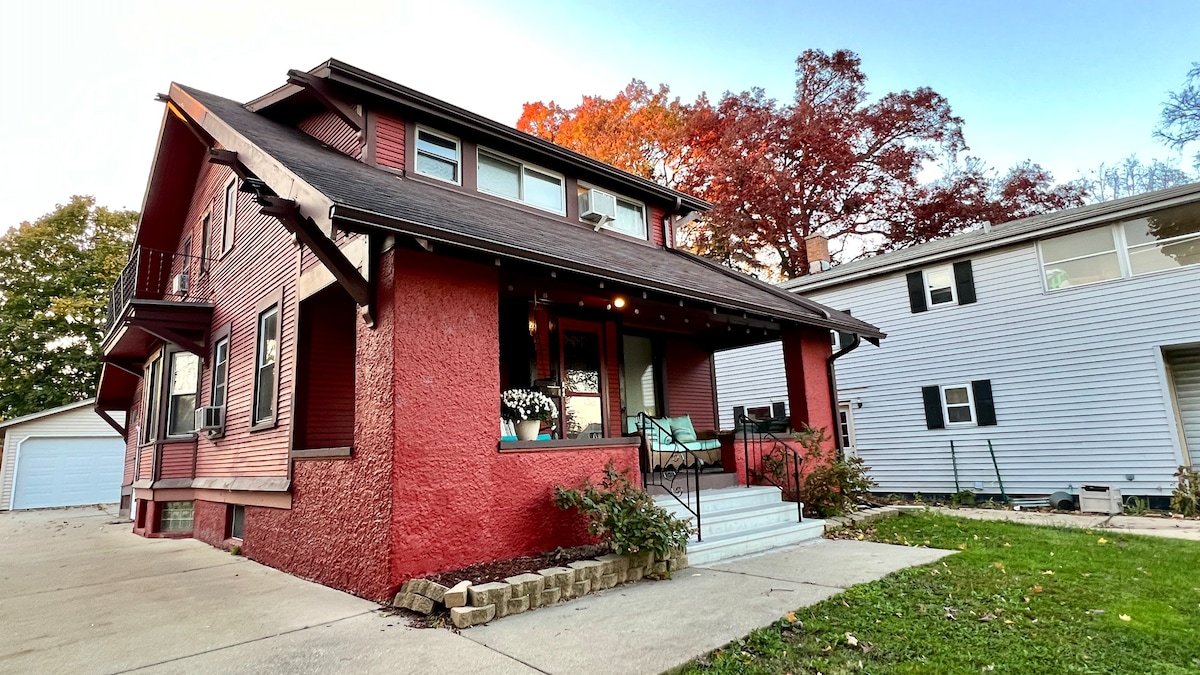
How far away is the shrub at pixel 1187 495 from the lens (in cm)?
956

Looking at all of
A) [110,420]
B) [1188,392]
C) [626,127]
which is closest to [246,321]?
[110,420]

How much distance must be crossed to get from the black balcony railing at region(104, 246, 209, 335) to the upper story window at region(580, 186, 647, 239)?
6.58 metres

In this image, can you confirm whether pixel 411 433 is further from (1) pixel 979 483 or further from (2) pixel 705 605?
(1) pixel 979 483

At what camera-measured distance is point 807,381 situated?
900 cm

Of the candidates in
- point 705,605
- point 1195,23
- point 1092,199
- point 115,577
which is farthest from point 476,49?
point 1092,199

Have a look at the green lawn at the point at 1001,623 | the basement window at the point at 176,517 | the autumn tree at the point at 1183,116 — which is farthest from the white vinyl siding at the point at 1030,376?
the basement window at the point at 176,517

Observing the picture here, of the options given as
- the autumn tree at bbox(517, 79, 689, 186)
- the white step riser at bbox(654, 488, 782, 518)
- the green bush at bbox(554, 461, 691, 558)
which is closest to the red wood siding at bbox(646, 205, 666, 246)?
the white step riser at bbox(654, 488, 782, 518)

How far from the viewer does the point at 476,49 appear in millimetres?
16609

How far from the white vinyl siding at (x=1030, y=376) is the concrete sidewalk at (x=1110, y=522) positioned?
1827mm

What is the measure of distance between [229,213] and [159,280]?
4462mm

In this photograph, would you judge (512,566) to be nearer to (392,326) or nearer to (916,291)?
(392,326)

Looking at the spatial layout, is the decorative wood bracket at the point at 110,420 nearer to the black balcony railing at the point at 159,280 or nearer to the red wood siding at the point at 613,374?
the black balcony railing at the point at 159,280

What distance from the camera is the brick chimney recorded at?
665 inches

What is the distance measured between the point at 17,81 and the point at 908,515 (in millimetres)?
21215
